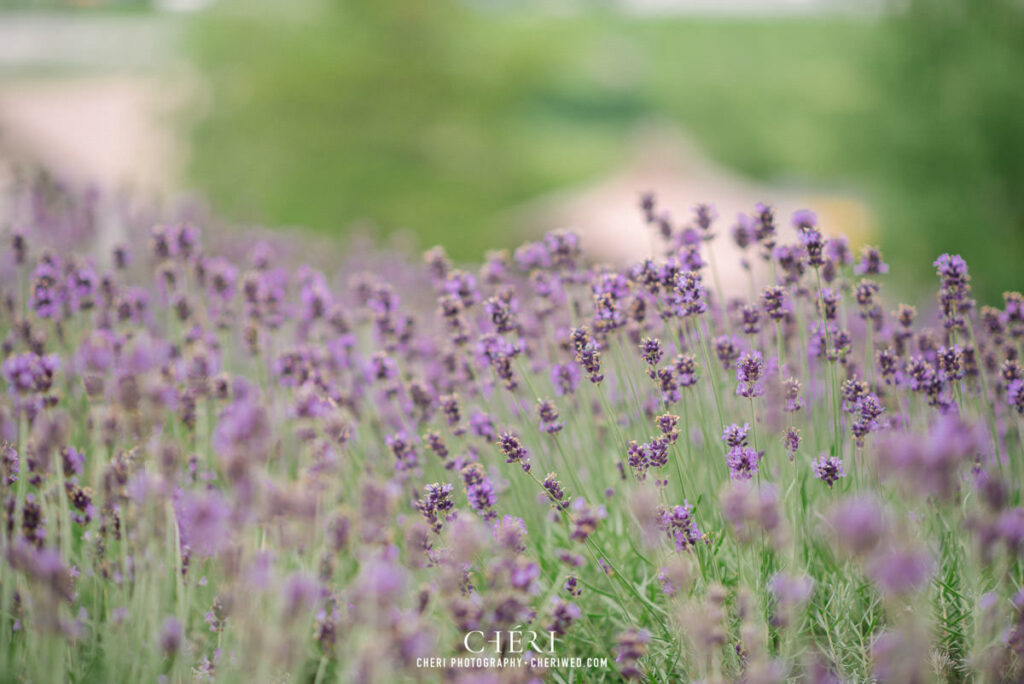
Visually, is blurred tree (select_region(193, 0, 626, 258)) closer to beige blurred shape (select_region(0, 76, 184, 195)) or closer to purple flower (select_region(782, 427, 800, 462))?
beige blurred shape (select_region(0, 76, 184, 195))

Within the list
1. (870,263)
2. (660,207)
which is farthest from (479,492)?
(660,207)

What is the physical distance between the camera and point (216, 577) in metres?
2.08

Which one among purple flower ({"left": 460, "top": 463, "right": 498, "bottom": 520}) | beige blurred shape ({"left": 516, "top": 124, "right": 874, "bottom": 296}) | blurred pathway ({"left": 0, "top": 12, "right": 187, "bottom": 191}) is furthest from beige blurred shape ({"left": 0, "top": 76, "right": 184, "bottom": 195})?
purple flower ({"left": 460, "top": 463, "right": 498, "bottom": 520})

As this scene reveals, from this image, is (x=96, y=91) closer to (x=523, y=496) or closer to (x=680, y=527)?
(x=523, y=496)

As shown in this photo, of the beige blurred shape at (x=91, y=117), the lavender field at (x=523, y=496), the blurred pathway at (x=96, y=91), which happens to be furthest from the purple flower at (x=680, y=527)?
the beige blurred shape at (x=91, y=117)

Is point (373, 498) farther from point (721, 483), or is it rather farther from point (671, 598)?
point (721, 483)

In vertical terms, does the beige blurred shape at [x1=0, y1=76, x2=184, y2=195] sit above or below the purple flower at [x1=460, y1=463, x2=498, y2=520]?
above

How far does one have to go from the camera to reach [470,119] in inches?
396

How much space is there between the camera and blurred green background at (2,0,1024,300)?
6.76 m

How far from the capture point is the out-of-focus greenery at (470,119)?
267 inches

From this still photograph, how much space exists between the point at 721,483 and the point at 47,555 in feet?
5.59

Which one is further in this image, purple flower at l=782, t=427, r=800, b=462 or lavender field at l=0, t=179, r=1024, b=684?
purple flower at l=782, t=427, r=800, b=462

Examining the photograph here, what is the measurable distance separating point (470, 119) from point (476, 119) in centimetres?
9

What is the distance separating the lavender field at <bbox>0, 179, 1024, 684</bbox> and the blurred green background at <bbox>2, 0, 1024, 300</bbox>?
402cm
